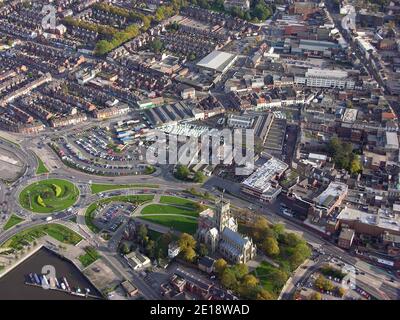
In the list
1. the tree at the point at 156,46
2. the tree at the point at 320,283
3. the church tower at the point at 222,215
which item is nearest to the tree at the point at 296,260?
the tree at the point at 320,283

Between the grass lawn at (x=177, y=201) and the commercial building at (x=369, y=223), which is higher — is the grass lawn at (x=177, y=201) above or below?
below

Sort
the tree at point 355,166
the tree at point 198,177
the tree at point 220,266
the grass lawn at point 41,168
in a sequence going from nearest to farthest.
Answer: the tree at point 220,266
the tree at point 198,177
the tree at point 355,166
the grass lawn at point 41,168

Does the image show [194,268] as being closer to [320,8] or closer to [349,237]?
[349,237]

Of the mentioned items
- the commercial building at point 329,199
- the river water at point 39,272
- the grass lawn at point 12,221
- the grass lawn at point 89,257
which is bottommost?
the river water at point 39,272

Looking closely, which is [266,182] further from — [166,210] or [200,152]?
[166,210]

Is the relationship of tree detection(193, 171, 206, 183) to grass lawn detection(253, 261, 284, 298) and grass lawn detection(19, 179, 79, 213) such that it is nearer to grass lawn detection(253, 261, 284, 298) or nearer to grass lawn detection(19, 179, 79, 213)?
grass lawn detection(19, 179, 79, 213)

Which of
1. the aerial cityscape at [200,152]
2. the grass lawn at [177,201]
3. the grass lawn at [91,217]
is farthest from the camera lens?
the grass lawn at [177,201]

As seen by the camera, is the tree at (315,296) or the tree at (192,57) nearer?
the tree at (315,296)

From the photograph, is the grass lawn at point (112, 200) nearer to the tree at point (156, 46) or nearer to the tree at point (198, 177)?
the tree at point (198, 177)
